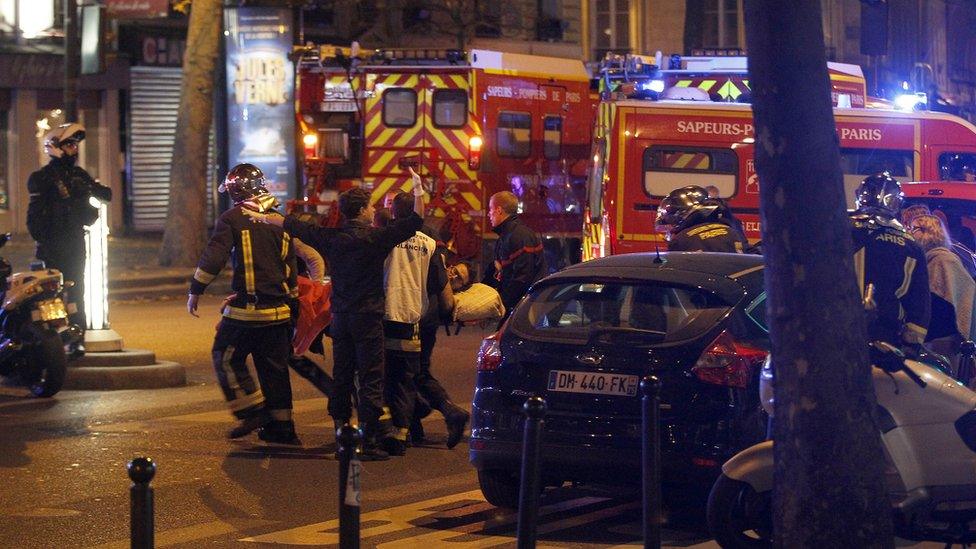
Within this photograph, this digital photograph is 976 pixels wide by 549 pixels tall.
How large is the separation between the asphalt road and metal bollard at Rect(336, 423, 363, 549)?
2260 millimetres

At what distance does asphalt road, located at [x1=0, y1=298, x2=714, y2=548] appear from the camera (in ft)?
25.6

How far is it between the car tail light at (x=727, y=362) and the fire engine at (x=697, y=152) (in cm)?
843

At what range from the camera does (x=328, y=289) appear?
10.6m

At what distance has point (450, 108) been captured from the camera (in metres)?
20.9

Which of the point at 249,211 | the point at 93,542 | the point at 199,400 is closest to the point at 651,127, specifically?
the point at 199,400

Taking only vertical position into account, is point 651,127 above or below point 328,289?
above

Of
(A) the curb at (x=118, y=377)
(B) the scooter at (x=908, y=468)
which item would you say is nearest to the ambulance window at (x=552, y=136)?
(A) the curb at (x=118, y=377)

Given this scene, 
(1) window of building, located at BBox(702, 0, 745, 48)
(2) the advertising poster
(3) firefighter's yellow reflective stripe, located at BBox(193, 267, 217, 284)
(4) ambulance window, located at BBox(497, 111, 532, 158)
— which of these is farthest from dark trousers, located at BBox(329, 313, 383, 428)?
(1) window of building, located at BBox(702, 0, 745, 48)

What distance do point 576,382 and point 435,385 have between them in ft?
9.13

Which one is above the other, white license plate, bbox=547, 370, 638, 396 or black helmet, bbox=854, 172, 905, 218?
black helmet, bbox=854, 172, 905, 218

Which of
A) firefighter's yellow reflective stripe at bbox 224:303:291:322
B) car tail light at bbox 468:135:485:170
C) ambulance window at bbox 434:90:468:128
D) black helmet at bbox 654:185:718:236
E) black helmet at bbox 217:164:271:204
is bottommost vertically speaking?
firefighter's yellow reflective stripe at bbox 224:303:291:322

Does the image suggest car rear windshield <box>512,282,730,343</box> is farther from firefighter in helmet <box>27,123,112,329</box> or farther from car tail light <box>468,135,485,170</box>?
car tail light <box>468,135,485,170</box>

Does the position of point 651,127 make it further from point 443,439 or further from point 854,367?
point 854,367

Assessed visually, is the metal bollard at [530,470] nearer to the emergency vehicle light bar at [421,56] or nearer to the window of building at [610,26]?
the emergency vehicle light bar at [421,56]
